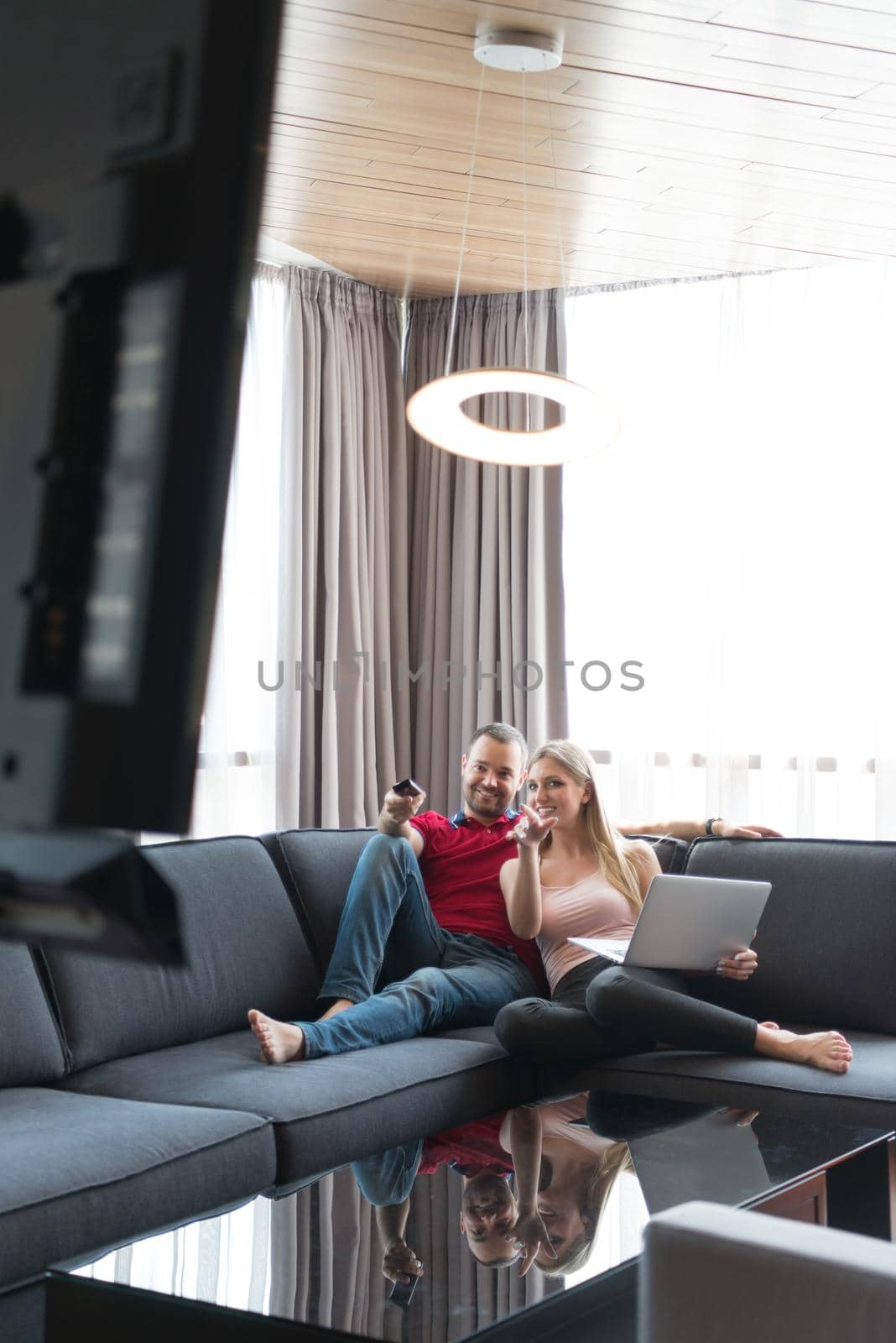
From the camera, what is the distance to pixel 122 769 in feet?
1.18

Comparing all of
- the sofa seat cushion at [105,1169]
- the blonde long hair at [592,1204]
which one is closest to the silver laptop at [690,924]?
the blonde long hair at [592,1204]

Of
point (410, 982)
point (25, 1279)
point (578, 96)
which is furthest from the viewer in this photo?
point (578, 96)

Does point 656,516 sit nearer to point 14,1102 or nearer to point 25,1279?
point 14,1102

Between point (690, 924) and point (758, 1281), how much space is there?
82.7 inches

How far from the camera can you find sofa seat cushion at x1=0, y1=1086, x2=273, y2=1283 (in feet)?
6.32

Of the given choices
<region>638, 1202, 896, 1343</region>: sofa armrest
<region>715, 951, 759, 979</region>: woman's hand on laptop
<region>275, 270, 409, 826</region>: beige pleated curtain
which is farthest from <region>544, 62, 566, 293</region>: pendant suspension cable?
<region>638, 1202, 896, 1343</region>: sofa armrest

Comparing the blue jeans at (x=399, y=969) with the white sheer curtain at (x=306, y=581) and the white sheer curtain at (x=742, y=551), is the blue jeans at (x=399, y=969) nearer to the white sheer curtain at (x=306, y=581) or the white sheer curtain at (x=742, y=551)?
the white sheer curtain at (x=306, y=581)

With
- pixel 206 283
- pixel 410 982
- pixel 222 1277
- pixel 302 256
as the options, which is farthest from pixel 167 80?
pixel 302 256

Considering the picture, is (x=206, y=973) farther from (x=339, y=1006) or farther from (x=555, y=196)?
(x=555, y=196)

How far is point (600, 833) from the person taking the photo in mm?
3465

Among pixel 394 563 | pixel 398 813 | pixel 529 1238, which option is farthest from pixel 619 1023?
pixel 394 563

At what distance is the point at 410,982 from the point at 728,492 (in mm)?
2567

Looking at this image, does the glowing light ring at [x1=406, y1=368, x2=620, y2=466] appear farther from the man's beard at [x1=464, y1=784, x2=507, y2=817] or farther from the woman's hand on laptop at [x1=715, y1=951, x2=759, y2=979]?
the woman's hand on laptop at [x1=715, y1=951, x2=759, y2=979]

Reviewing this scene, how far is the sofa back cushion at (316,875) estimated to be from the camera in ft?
11.0
